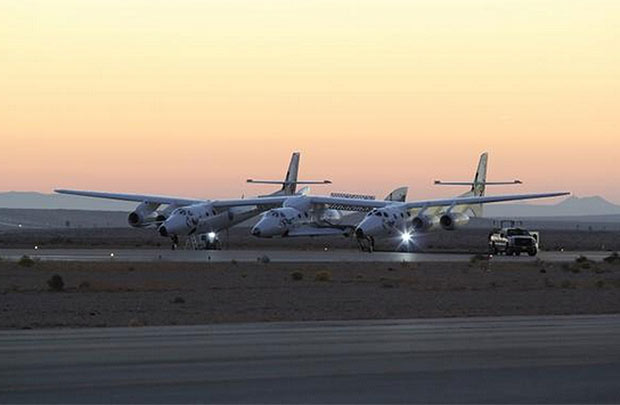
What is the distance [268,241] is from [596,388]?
92059 mm

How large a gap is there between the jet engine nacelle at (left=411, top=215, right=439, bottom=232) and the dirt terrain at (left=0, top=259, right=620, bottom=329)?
2686 centimetres

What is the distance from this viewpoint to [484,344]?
74.9 ft

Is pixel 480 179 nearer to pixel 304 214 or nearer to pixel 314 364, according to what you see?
pixel 304 214

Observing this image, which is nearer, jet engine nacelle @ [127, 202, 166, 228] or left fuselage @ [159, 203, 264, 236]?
left fuselage @ [159, 203, 264, 236]

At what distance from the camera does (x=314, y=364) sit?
19.4 meters

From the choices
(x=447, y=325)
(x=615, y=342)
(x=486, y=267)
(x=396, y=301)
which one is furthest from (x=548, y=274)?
(x=615, y=342)

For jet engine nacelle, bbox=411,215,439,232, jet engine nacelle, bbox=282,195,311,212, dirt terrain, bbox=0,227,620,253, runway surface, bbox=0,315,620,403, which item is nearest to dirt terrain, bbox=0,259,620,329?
runway surface, bbox=0,315,620,403

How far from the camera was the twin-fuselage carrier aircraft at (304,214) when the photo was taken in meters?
86.1

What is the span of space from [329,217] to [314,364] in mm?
75130

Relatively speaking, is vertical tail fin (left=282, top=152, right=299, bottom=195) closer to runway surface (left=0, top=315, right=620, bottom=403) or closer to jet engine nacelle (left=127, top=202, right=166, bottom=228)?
jet engine nacelle (left=127, top=202, right=166, bottom=228)

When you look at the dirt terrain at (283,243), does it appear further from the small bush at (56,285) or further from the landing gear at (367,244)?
the small bush at (56,285)

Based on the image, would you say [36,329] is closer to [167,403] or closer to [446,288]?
[167,403]

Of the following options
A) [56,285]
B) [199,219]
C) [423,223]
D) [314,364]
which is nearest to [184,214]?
[199,219]

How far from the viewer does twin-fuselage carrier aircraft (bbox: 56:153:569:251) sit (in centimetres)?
8612
